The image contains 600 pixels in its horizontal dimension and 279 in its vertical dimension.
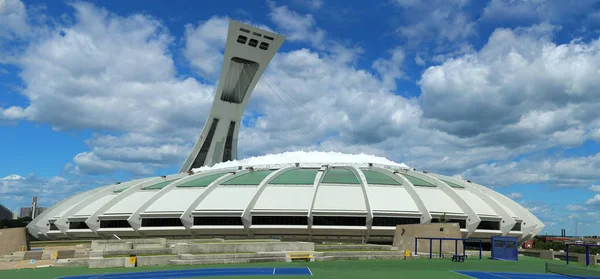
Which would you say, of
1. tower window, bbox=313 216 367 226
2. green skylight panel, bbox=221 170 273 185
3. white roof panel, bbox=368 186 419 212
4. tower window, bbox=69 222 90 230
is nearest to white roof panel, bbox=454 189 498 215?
white roof panel, bbox=368 186 419 212

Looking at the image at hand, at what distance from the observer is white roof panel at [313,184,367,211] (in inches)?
1841

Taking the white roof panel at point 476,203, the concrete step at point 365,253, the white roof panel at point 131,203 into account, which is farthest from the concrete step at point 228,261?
the white roof panel at point 476,203

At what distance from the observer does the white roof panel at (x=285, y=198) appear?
47.3 m

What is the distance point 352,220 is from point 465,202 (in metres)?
12.3

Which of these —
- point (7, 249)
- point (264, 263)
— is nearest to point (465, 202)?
point (264, 263)

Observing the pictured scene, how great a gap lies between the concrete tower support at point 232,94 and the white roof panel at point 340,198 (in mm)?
33337

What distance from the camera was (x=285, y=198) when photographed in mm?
48719

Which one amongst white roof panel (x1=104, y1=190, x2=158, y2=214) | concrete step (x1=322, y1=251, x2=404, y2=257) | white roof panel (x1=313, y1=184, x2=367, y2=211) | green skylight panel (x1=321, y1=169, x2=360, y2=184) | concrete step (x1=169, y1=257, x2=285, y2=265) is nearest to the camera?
concrete step (x1=169, y1=257, x2=285, y2=265)

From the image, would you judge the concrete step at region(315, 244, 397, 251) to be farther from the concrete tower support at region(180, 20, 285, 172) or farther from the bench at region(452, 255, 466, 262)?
the concrete tower support at region(180, 20, 285, 172)

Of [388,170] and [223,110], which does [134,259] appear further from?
[223,110]

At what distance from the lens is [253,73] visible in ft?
263

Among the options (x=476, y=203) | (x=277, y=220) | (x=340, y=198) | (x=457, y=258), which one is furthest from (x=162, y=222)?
(x=476, y=203)

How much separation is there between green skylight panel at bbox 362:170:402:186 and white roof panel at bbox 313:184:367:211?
258 centimetres

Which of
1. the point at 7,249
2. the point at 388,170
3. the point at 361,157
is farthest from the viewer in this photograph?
the point at 361,157
